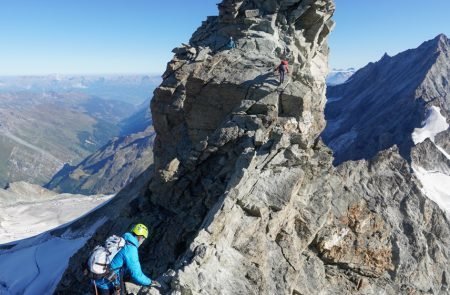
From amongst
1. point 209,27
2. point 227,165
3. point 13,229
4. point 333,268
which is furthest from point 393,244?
point 13,229

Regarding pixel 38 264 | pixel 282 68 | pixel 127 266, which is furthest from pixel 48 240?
pixel 127 266

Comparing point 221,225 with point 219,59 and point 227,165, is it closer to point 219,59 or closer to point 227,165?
point 227,165

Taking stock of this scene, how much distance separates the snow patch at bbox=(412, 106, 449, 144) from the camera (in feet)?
583

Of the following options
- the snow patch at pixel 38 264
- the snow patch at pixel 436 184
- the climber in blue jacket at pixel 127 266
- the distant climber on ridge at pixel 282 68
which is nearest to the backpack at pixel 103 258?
the climber in blue jacket at pixel 127 266

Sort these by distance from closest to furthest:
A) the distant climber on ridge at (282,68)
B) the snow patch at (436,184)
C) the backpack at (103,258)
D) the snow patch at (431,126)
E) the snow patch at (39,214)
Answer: the backpack at (103,258)
the distant climber on ridge at (282,68)
the snow patch at (436,184)
the snow patch at (39,214)
the snow patch at (431,126)

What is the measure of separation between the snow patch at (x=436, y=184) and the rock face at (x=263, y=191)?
5521 centimetres

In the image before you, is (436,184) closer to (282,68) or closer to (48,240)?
(48,240)

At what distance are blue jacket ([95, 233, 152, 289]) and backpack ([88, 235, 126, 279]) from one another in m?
0.20

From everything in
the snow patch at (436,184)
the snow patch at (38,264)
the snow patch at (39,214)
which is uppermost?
the snow patch at (38,264)

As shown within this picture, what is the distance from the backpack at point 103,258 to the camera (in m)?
14.5

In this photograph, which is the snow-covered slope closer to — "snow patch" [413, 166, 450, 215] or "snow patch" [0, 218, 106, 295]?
"snow patch" [0, 218, 106, 295]

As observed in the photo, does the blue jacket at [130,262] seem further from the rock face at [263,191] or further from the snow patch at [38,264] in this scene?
the snow patch at [38,264]

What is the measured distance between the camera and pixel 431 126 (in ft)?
610

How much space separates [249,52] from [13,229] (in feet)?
329
